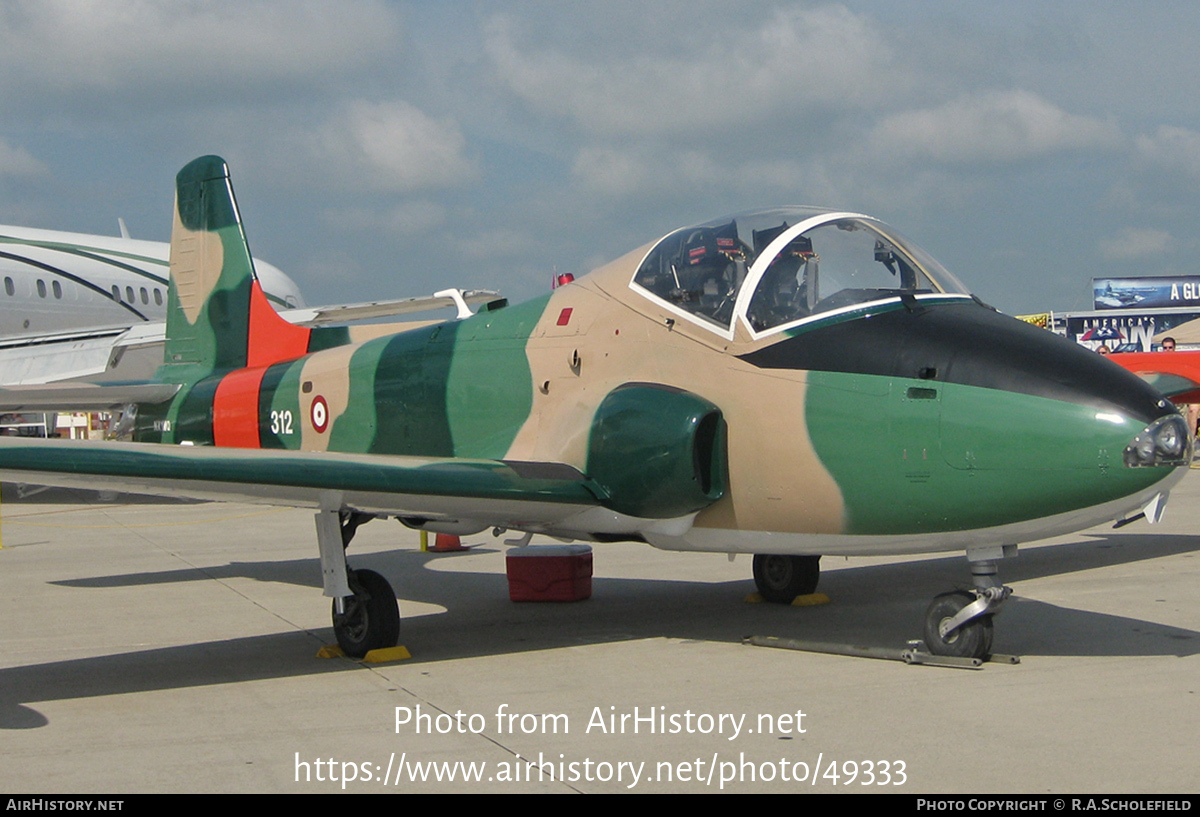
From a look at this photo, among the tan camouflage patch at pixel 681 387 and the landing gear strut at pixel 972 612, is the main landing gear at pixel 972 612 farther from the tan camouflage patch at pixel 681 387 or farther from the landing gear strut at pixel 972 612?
the tan camouflage patch at pixel 681 387

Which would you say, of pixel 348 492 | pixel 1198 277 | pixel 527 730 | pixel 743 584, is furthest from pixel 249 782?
pixel 1198 277

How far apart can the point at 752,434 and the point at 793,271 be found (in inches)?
40.6

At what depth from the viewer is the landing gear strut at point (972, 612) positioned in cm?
619

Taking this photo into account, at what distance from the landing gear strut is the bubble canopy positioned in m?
1.57

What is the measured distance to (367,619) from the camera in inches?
284

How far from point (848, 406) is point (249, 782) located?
11.8 feet

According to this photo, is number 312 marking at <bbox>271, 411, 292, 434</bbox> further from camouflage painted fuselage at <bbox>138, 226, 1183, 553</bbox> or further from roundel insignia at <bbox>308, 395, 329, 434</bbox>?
camouflage painted fuselage at <bbox>138, 226, 1183, 553</bbox>

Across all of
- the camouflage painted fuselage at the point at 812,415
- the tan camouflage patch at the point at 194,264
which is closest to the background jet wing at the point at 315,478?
the camouflage painted fuselage at the point at 812,415

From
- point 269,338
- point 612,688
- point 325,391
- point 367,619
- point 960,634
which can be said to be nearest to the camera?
point 612,688

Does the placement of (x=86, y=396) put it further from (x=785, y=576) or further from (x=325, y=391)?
(x=785, y=576)

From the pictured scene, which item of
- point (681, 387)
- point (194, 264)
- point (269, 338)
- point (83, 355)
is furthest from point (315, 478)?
point (83, 355)

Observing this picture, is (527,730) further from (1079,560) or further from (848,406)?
(1079,560)

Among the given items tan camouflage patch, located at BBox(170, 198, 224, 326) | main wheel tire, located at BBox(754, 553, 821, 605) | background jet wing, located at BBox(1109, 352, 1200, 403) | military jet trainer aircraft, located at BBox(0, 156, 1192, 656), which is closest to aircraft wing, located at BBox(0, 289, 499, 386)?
tan camouflage patch, located at BBox(170, 198, 224, 326)

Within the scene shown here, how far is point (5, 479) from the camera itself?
615cm
